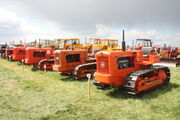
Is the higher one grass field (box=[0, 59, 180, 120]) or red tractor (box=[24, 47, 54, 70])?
red tractor (box=[24, 47, 54, 70])

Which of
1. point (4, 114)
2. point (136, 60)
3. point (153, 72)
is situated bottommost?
point (4, 114)

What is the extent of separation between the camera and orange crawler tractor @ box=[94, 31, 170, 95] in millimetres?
7188

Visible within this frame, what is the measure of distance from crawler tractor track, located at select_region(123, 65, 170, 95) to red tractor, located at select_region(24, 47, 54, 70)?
9.24 m

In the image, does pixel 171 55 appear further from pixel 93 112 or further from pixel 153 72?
pixel 93 112

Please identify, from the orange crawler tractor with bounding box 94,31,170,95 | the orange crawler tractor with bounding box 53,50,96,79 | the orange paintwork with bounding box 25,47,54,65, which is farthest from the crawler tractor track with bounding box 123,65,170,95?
the orange paintwork with bounding box 25,47,54,65

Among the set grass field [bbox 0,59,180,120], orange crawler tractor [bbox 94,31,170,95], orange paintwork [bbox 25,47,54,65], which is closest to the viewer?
grass field [bbox 0,59,180,120]

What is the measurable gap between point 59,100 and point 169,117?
395 cm

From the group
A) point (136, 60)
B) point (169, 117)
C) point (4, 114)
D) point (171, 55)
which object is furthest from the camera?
point (171, 55)

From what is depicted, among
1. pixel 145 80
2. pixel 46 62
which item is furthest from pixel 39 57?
pixel 145 80

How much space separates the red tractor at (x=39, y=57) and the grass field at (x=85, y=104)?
6.48m

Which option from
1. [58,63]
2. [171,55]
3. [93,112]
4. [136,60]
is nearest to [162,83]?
[136,60]

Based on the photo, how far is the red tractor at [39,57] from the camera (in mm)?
15214

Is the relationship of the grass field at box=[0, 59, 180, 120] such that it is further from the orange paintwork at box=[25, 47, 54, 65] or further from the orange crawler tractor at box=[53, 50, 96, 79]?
the orange paintwork at box=[25, 47, 54, 65]

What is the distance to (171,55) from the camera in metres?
19.3
